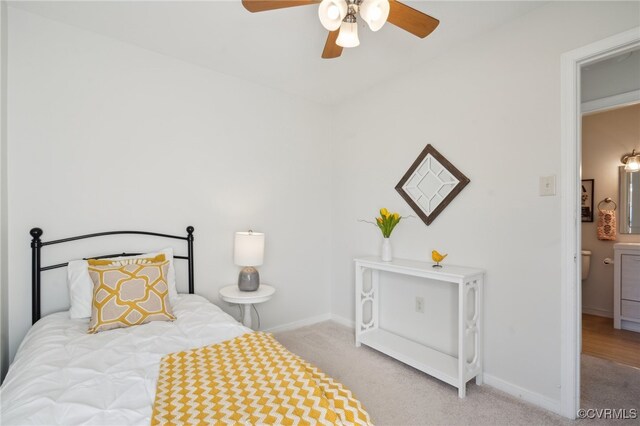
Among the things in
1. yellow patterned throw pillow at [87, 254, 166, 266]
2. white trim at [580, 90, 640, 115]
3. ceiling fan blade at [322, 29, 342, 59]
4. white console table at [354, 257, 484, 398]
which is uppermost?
ceiling fan blade at [322, 29, 342, 59]

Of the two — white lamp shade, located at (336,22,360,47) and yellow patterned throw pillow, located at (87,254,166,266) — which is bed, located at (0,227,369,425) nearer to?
yellow patterned throw pillow, located at (87,254,166,266)

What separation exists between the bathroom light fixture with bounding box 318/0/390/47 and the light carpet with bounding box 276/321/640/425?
2.16m

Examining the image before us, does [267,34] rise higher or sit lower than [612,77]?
higher

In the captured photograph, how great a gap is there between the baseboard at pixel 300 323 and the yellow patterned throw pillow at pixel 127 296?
150cm

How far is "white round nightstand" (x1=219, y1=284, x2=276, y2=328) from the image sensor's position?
103 inches

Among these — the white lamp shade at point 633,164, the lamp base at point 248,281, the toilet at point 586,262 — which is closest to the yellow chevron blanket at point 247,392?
the lamp base at point 248,281

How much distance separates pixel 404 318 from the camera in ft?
9.65

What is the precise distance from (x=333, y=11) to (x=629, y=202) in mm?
4073

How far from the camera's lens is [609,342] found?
303 centimetres

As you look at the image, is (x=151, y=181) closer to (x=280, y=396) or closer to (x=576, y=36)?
(x=280, y=396)

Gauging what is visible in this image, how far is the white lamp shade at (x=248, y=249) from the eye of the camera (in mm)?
2783

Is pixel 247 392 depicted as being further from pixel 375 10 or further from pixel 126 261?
pixel 375 10

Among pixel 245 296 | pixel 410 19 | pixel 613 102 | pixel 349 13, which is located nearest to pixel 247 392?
pixel 245 296

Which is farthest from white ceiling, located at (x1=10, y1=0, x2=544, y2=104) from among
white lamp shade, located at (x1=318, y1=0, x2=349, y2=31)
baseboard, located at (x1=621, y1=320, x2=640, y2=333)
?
baseboard, located at (x1=621, y1=320, x2=640, y2=333)
